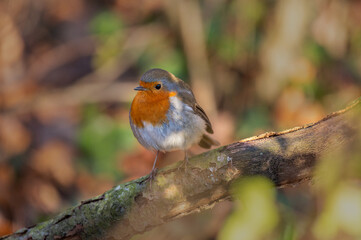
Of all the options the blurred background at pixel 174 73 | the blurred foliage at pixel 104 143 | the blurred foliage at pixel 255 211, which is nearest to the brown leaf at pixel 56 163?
the blurred background at pixel 174 73

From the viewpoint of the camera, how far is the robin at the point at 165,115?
8.56 ft

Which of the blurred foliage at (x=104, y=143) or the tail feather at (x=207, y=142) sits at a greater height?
the blurred foliage at (x=104, y=143)

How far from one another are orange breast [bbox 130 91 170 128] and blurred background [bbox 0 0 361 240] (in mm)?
2024

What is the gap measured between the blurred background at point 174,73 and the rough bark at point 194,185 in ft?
7.10

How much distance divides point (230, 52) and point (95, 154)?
197cm

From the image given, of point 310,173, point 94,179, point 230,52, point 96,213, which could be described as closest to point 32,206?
point 94,179

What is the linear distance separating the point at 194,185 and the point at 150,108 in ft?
2.16

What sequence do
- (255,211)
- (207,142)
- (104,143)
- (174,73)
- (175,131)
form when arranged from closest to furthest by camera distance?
(255,211) < (175,131) < (207,142) < (104,143) < (174,73)

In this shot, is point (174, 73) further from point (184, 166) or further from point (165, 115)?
point (184, 166)

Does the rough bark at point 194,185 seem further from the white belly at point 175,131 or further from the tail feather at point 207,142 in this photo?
the tail feather at point 207,142

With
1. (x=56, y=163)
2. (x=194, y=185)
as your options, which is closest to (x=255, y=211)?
(x=194, y=185)

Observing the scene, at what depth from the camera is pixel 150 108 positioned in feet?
8.70

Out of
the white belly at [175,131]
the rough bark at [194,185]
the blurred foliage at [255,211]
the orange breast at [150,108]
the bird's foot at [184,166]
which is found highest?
the orange breast at [150,108]

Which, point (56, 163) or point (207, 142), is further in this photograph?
point (56, 163)
